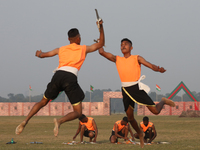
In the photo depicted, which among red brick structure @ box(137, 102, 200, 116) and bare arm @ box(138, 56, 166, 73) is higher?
bare arm @ box(138, 56, 166, 73)

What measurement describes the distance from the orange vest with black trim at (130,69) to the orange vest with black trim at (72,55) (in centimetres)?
175

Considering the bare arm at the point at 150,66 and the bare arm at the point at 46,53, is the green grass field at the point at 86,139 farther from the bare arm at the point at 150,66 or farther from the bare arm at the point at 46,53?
the bare arm at the point at 46,53

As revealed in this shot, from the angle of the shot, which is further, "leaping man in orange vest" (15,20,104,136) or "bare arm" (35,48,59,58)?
"bare arm" (35,48,59,58)

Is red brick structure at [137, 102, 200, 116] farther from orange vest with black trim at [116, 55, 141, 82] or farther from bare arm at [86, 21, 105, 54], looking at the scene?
bare arm at [86, 21, 105, 54]

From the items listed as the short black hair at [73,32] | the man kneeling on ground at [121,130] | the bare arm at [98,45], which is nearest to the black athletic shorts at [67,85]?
the bare arm at [98,45]

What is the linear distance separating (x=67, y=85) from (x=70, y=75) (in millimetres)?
229

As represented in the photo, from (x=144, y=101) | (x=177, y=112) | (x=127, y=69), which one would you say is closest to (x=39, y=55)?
(x=127, y=69)

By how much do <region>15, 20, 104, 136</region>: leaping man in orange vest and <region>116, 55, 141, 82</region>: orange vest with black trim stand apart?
146cm

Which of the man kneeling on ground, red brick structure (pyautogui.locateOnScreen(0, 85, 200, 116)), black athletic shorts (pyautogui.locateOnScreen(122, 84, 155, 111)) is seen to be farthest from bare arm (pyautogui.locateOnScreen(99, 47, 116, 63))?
red brick structure (pyautogui.locateOnScreen(0, 85, 200, 116))

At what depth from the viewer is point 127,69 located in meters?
9.05

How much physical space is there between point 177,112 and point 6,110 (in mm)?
36103

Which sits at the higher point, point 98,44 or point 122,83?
point 98,44

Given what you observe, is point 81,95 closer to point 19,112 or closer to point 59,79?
point 59,79

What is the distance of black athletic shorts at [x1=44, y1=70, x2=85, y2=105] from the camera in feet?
24.2
